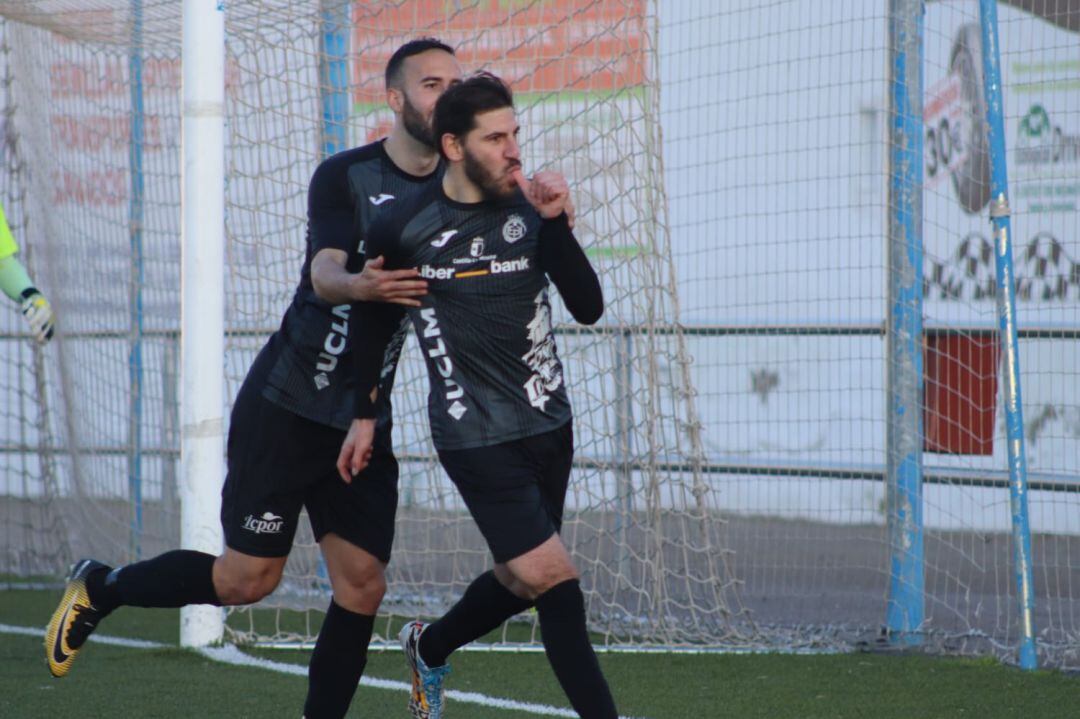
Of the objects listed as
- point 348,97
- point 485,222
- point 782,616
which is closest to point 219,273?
point 348,97

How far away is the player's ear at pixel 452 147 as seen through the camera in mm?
4396

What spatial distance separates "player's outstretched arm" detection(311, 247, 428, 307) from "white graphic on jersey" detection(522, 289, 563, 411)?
13.7 inches

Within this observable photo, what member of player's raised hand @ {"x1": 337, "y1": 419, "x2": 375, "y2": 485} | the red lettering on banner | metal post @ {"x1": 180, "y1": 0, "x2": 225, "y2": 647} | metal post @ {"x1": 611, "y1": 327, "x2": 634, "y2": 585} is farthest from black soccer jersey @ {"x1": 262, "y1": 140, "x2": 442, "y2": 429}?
the red lettering on banner

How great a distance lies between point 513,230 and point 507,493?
0.78m

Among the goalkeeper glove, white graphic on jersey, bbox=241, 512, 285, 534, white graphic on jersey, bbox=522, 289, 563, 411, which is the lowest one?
white graphic on jersey, bbox=241, 512, 285, 534

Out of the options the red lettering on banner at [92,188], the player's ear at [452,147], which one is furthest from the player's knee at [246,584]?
the red lettering on banner at [92,188]

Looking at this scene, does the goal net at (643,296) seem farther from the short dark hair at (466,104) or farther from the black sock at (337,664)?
the short dark hair at (466,104)

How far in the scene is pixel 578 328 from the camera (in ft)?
26.8

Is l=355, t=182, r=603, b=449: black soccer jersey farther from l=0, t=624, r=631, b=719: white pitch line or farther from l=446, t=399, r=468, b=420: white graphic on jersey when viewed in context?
l=0, t=624, r=631, b=719: white pitch line

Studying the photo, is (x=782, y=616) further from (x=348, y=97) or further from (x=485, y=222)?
(x=485, y=222)

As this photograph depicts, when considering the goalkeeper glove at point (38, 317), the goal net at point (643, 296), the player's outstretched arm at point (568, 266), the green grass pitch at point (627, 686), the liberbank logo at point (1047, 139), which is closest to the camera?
the player's outstretched arm at point (568, 266)

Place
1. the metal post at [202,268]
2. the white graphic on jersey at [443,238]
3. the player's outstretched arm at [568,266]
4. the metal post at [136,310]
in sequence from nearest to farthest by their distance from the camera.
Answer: the player's outstretched arm at [568,266] < the white graphic on jersey at [443,238] < the metal post at [202,268] < the metal post at [136,310]

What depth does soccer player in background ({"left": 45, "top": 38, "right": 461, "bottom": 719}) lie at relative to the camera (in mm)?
4828

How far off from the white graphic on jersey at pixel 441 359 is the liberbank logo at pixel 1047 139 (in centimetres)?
454
